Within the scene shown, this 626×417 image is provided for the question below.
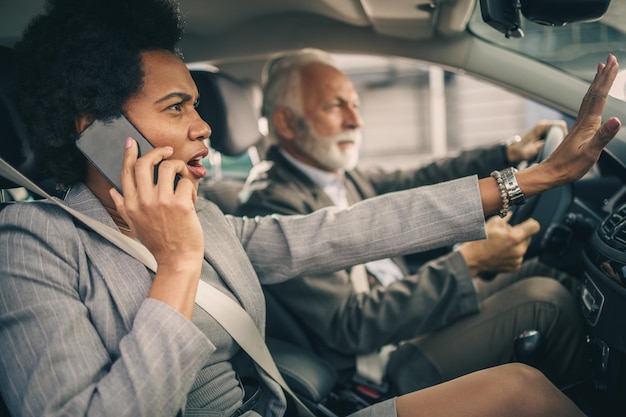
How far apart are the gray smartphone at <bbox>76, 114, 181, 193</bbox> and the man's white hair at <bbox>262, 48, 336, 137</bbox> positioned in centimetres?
114

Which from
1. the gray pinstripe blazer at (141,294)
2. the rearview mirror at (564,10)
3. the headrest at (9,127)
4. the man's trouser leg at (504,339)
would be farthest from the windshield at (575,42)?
the headrest at (9,127)

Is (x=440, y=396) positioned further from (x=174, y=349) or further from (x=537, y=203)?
(x=537, y=203)

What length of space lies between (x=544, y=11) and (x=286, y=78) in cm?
132

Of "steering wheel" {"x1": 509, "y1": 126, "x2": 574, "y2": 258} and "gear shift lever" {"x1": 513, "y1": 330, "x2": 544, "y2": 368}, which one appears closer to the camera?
"gear shift lever" {"x1": 513, "y1": 330, "x2": 544, "y2": 368}

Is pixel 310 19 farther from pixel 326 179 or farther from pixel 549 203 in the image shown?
pixel 549 203

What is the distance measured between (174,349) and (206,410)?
0.83 feet

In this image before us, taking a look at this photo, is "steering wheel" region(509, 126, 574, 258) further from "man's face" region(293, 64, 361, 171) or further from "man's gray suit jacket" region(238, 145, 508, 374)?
"man's face" region(293, 64, 361, 171)

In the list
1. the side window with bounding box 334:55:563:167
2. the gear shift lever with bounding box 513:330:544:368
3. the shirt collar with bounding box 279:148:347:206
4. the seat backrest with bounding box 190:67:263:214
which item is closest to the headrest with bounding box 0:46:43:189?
the seat backrest with bounding box 190:67:263:214

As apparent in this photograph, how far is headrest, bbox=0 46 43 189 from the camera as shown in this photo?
1.25 m

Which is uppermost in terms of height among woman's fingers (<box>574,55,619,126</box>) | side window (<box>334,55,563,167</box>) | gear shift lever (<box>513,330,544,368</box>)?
woman's fingers (<box>574,55,619,126</box>)

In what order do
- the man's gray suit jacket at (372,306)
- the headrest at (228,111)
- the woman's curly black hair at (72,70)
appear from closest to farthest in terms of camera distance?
1. the woman's curly black hair at (72,70)
2. the man's gray suit jacket at (372,306)
3. the headrest at (228,111)

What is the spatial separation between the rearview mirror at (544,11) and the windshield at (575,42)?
0.46ft

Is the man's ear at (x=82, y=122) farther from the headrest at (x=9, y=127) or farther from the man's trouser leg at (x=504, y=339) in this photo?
the man's trouser leg at (x=504, y=339)

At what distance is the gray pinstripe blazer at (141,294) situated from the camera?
907 millimetres
